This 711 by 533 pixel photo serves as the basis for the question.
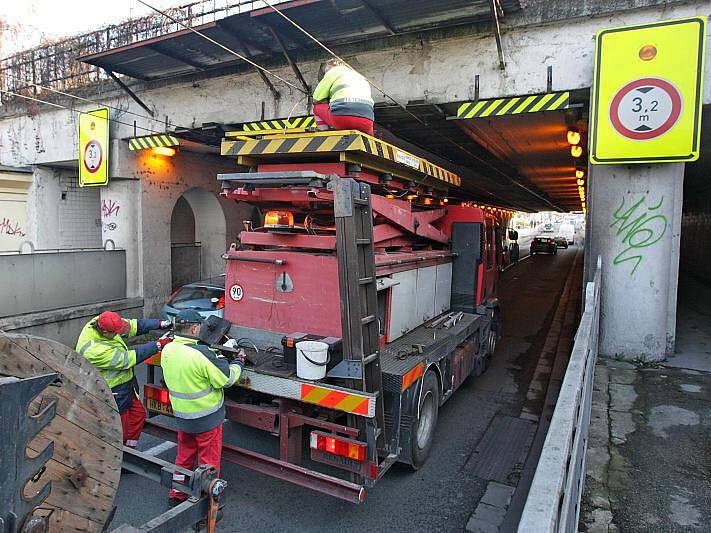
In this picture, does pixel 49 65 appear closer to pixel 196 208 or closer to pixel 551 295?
pixel 196 208

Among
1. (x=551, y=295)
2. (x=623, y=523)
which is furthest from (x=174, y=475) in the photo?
(x=551, y=295)

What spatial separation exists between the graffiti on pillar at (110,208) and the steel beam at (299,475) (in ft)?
32.0

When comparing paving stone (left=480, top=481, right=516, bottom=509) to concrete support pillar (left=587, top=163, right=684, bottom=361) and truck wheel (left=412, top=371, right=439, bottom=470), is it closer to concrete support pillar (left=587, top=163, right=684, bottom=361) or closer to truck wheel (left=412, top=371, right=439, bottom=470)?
truck wheel (left=412, top=371, right=439, bottom=470)

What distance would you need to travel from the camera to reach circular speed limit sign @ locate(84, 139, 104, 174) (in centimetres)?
1231

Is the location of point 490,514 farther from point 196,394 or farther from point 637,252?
point 637,252

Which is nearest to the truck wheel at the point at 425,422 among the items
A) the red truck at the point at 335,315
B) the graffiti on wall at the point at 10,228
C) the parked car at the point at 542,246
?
the red truck at the point at 335,315

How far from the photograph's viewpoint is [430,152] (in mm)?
15133

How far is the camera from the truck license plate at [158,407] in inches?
202

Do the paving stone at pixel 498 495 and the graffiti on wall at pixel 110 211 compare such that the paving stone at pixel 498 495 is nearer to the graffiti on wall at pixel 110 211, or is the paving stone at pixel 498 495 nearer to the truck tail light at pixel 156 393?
the truck tail light at pixel 156 393

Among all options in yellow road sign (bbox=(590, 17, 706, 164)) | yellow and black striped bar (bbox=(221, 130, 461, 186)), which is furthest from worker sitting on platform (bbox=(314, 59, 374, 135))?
yellow road sign (bbox=(590, 17, 706, 164))

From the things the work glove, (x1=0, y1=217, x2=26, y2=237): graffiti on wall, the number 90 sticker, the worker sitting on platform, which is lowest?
the work glove

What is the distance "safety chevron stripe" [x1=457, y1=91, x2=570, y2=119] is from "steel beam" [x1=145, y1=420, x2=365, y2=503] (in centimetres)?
660

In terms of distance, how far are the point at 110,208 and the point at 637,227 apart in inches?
462

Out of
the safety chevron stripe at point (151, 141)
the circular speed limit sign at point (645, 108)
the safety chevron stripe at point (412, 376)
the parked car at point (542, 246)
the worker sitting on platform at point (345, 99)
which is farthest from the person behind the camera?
the parked car at point (542, 246)
